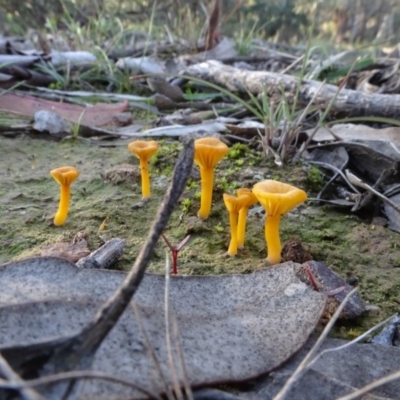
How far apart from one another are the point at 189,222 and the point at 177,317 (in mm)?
684

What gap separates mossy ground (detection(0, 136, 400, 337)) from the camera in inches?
59.5

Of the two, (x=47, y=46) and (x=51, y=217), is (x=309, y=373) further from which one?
(x=47, y=46)

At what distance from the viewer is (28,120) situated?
274cm

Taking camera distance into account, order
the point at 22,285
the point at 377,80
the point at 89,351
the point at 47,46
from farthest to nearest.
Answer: the point at 47,46
the point at 377,80
the point at 22,285
the point at 89,351

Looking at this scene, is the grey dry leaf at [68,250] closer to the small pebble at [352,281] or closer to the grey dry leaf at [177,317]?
the grey dry leaf at [177,317]

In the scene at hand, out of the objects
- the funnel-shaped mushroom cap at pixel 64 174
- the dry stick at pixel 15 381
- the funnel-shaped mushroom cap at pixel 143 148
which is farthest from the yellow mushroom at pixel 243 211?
the dry stick at pixel 15 381

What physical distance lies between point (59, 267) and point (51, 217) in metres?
0.69

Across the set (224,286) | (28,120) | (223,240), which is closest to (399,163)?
(223,240)

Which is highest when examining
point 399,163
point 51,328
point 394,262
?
point 51,328

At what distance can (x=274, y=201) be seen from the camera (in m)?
1.36

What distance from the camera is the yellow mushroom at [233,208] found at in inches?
59.2

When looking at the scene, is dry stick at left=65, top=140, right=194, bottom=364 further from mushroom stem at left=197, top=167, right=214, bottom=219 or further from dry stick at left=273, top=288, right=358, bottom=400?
mushroom stem at left=197, top=167, right=214, bottom=219

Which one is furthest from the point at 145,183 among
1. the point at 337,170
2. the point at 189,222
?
the point at 337,170

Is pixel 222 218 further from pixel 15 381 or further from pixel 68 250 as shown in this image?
pixel 15 381
